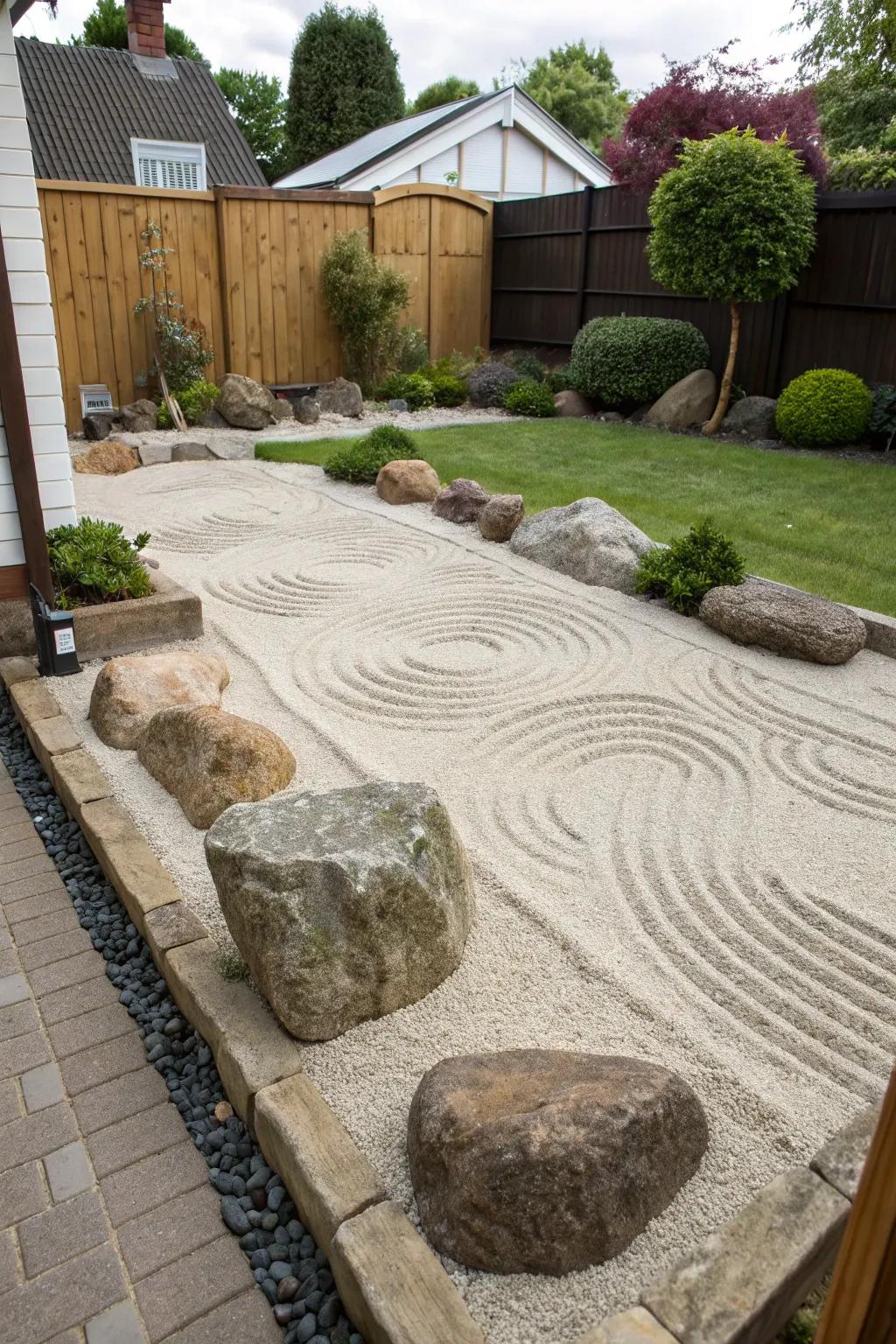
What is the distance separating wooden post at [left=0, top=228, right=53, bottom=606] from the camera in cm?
408

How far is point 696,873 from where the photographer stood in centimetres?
299

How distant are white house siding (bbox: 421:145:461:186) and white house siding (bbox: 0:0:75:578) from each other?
58.1 ft

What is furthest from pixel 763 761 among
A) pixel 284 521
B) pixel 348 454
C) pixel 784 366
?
pixel 784 366

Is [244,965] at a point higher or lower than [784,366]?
lower

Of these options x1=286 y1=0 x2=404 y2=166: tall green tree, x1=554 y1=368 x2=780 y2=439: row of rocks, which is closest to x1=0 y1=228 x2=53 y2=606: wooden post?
x1=554 y1=368 x2=780 y2=439: row of rocks

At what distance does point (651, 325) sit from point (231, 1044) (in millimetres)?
10571

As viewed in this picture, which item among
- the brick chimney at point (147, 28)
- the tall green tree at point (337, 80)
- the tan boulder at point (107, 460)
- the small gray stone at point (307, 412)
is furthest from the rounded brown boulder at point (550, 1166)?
the tall green tree at point (337, 80)

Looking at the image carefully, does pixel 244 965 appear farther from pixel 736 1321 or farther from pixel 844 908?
pixel 844 908

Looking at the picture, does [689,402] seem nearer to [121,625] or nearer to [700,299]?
[700,299]

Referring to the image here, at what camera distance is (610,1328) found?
151 centimetres

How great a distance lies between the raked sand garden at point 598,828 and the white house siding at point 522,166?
18.3 metres

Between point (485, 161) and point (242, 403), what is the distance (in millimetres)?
13216

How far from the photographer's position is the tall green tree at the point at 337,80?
28.7 metres

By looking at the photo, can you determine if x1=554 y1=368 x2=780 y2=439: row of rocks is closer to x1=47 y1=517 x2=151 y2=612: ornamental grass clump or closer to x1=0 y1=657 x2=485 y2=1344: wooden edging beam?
x1=47 y1=517 x2=151 y2=612: ornamental grass clump
